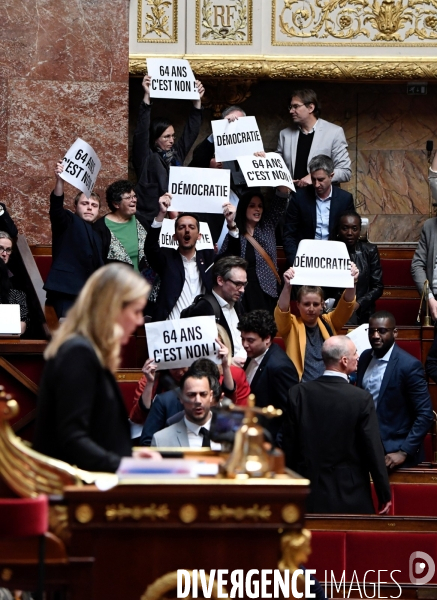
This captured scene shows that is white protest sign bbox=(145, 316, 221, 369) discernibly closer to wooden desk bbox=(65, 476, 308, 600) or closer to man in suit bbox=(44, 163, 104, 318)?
man in suit bbox=(44, 163, 104, 318)

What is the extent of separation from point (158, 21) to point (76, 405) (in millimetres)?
9853

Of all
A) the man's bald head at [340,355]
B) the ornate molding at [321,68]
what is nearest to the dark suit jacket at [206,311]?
the man's bald head at [340,355]

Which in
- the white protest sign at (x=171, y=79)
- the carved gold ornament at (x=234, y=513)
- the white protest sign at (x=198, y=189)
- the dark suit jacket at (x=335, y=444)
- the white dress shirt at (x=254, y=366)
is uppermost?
the white protest sign at (x=171, y=79)

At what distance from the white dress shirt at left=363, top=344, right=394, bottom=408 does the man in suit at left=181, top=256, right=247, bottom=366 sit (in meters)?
0.79

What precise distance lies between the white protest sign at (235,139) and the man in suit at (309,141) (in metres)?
0.94

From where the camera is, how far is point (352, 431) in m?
6.61

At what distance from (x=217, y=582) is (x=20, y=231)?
9.03m

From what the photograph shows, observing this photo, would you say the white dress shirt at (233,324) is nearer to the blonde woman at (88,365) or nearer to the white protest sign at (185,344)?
the white protest sign at (185,344)

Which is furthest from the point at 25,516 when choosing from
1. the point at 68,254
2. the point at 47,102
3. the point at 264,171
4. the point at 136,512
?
the point at 47,102

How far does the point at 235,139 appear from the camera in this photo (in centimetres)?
1076

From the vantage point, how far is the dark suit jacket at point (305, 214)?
411 inches

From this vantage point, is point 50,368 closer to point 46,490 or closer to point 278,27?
point 46,490

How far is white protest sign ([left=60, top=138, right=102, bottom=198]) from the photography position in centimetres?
974

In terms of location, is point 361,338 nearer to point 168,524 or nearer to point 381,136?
point 168,524
